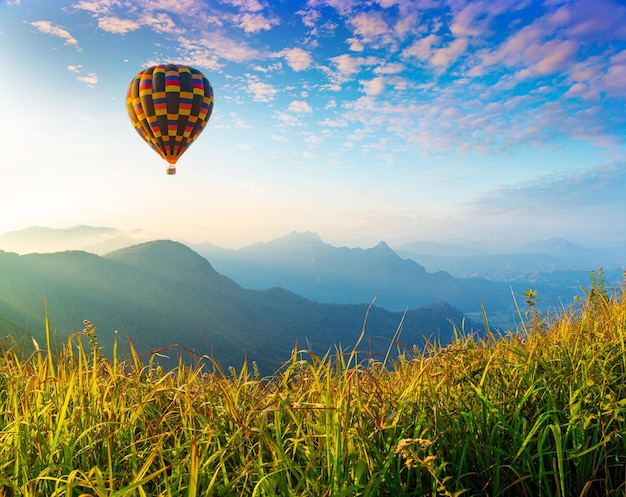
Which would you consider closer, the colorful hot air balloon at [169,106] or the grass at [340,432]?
the grass at [340,432]

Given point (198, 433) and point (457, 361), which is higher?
point (457, 361)

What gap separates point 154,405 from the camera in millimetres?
3557

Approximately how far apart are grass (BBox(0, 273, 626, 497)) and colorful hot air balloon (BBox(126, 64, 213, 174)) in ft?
90.2

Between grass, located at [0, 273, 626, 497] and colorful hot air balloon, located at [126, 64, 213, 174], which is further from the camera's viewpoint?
colorful hot air balloon, located at [126, 64, 213, 174]

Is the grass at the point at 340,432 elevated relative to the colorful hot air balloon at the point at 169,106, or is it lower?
lower

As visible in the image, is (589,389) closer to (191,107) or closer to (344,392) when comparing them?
(344,392)

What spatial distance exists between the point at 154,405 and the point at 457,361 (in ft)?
8.76

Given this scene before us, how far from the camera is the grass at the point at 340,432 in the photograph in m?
2.30

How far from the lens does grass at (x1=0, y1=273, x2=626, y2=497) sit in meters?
2.30

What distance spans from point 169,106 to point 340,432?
2989 cm

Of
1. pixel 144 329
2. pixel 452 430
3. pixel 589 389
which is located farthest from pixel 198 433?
pixel 144 329

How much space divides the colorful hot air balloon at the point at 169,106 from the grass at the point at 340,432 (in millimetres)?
27486

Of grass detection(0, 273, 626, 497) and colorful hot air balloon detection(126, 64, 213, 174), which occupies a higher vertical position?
colorful hot air balloon detection(126, 64, 213, 174)

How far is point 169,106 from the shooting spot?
28.3 m
